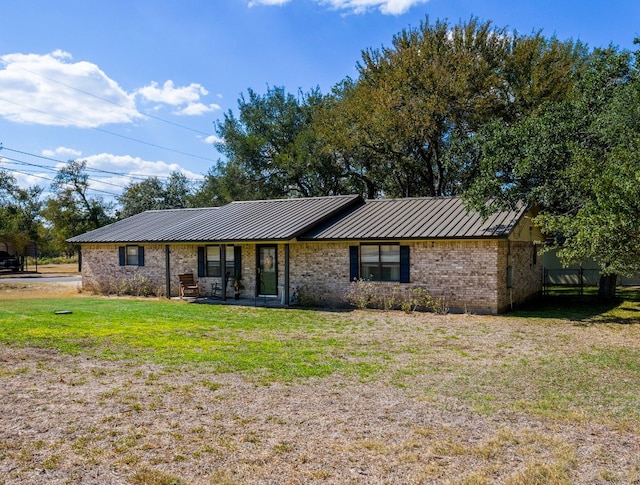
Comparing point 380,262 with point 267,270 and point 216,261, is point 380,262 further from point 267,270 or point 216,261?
point 216,261

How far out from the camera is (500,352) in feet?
30.5

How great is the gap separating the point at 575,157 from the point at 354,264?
721 cm

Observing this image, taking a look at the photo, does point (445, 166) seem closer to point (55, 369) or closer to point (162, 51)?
point (162, 51)

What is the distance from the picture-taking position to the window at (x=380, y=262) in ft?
52.9

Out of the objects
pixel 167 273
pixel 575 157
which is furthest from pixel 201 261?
pixel 575 157

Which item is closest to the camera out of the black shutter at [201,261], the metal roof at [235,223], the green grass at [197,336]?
the green grass at [197,336]

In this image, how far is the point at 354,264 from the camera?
54.8 feet

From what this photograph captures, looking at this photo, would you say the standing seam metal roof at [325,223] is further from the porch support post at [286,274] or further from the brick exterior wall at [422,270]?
the porch support post at [286,274]

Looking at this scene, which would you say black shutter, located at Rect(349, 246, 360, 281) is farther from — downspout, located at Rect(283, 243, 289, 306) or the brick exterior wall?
downspout, located at Rect(283, 243, 289, 306)

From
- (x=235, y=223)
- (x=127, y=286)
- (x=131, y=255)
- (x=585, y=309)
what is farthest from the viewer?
(x=131, y=255)

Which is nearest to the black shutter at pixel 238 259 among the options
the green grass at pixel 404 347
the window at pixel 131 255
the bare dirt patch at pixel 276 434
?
the green grass at pixel 404 347

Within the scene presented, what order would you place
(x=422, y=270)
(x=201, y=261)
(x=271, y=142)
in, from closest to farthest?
1. (x=422, y=270)
2. (x=201, y=261)
3. (x=271, y=142)

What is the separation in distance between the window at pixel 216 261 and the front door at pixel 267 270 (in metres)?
1.21

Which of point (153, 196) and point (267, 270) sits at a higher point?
point (153, 196)
